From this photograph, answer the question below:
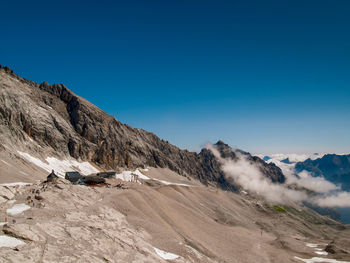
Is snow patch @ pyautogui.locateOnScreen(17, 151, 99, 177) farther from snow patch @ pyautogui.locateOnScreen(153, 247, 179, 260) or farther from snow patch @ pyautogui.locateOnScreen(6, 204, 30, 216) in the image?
snow patch @ pyautogui.locateOnScreen(153, 247, 179, 260)

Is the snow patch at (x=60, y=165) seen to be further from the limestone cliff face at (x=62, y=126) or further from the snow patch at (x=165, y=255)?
the snow patch at (x=165, y=255)

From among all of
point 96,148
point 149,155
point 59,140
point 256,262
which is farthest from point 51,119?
point 256,262

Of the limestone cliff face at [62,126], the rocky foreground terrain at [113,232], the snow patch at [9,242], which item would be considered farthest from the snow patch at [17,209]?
the limestone cliff face at [62,126]

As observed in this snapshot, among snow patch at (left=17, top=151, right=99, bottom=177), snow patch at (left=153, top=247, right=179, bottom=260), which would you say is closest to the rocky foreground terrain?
snow patch at (left=153, top=247, right=179, bottom=260)

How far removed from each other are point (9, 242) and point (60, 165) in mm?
99756

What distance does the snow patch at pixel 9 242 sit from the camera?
21.1m

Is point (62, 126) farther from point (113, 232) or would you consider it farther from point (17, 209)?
point (113, 232)

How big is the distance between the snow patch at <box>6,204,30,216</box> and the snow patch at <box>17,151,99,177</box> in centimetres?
6951

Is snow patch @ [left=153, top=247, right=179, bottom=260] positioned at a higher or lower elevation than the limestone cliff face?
lower

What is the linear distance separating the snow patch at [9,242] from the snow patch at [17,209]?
8.76 meters

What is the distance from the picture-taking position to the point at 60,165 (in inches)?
4454

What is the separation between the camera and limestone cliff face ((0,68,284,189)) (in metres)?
109

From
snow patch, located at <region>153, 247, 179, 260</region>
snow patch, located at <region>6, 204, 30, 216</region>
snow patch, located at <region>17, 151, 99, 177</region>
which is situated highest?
snow patch, located at <region>17, 151, 99, 177</region>

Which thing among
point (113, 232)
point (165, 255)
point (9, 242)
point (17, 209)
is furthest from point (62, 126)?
point (9, 242)
